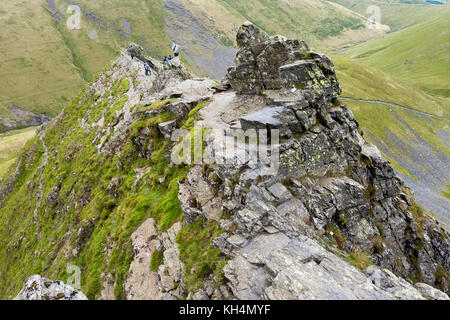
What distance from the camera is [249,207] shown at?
18.8m

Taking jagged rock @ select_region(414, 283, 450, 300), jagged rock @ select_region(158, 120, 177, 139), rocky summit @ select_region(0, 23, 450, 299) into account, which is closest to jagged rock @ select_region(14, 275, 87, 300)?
rocky summit @ select_region(0, 23, 450, 299)

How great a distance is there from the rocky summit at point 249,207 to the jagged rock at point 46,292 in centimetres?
499

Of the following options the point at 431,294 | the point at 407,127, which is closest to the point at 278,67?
the point at 431,294

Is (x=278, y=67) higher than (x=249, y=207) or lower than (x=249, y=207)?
higher

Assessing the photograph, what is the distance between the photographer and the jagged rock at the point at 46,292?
15.9 metres

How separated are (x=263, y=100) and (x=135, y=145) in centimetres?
2022

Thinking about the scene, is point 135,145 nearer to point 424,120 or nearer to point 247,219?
point 247,219

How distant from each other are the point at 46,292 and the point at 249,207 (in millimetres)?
14938

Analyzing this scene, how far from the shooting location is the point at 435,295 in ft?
52.3

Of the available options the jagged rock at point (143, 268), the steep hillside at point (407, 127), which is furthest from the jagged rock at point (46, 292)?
the steep hillside at point (407, 127)

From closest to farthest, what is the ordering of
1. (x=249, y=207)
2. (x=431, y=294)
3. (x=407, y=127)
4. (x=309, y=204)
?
(x=431, y=294) < (x=249, y=207) < (x=309, y=204) < (x=407, y=127)

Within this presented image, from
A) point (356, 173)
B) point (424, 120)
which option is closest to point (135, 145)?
point (356, 173)

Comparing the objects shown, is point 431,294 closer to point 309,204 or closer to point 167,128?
point 309,204
